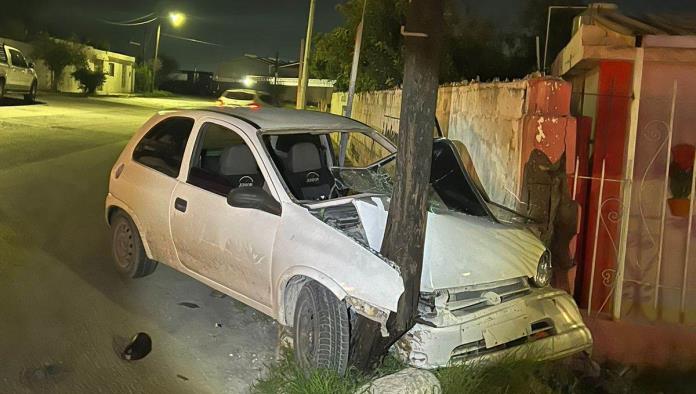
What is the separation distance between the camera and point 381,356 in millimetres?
4539

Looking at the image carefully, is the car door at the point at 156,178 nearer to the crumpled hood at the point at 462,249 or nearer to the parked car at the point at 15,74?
the crumpled hood at the point at 462,249

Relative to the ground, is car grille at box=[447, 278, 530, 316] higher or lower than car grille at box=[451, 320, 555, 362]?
higher

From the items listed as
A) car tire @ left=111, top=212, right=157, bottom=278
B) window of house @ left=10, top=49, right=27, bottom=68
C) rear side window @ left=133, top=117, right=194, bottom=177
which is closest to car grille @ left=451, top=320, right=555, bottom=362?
rear side window @ left=133, top=117, right=194, bottom=177

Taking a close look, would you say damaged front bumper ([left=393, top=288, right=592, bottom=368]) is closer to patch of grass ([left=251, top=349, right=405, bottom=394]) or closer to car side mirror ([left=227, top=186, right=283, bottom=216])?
patch of grass ([left=251, top=349, right=405, bottom=394])

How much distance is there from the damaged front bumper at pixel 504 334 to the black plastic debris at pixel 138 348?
1810 millimetres

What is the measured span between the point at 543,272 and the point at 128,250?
3.55m

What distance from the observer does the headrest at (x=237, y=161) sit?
19.9 feet

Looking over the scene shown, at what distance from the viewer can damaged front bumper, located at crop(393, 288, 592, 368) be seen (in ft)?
14.4

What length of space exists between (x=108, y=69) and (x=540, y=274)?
57034mm

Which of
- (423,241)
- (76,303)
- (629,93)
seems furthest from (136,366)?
(629,93)

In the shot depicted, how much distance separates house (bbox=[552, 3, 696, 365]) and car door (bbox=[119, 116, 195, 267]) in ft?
10.8

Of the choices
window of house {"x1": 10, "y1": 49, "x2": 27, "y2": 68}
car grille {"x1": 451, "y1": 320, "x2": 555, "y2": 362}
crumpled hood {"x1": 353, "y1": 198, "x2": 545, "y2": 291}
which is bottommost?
car grille {"x1": 451, "y1": 320, "x2": 555, "y2": 362}

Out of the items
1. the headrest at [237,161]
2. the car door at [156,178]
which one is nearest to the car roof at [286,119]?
the headrest at [237,161]

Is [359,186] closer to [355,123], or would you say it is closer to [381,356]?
[355,123]
